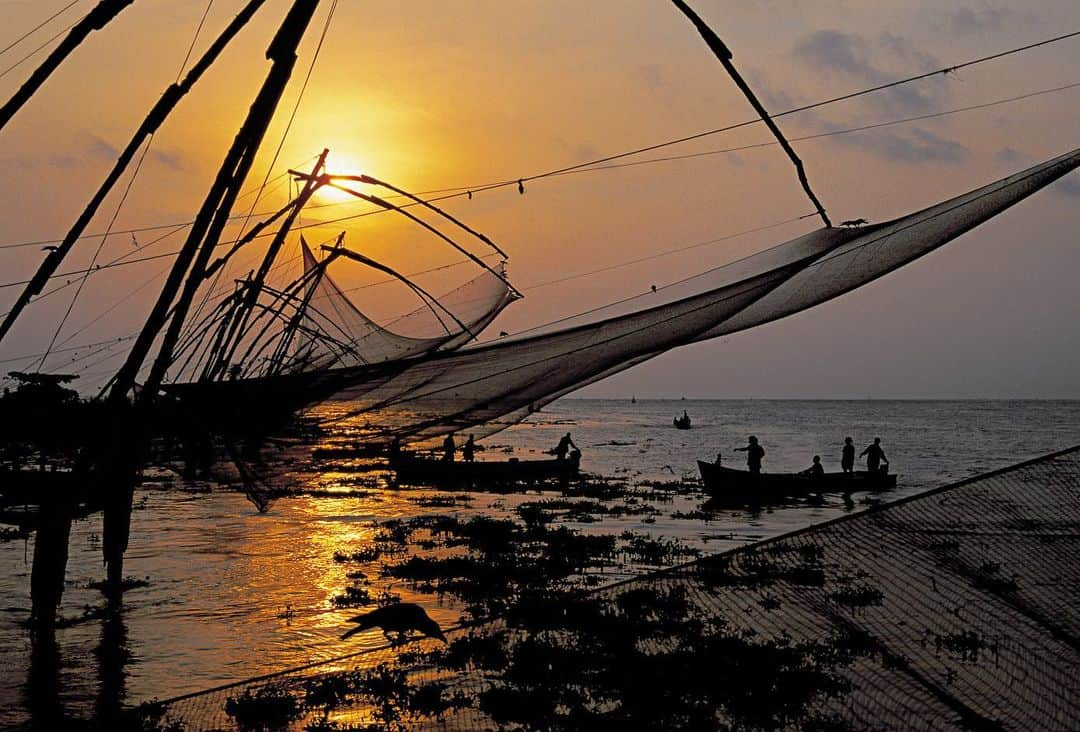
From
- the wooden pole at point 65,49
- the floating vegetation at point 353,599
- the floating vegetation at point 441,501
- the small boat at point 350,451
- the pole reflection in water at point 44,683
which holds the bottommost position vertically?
the pole reflection in water at point 44,683

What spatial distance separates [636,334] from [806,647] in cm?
245

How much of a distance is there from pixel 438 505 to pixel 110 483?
584 inches

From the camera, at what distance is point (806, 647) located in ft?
22.4

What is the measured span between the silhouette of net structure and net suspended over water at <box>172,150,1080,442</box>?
1677 millimetres

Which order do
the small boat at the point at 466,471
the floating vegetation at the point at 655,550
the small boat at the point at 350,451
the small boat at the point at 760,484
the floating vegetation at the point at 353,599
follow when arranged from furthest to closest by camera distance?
the small boat at the point at 466,471
the small boat at the point at 760,484
the floating vegetation at the point at 655,550
the floating vegetation at the point at 353,599
the small boat at the point at 350,451

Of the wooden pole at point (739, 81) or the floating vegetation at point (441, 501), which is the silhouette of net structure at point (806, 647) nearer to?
the wooden pole at point (739, 81)

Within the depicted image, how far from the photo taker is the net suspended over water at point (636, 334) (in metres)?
7.09

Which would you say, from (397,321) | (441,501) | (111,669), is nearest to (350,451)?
(111,669)

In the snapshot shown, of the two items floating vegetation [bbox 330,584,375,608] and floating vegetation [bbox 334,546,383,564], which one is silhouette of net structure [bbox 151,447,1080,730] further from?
floating vegetation [bbox 334,546,383,564]

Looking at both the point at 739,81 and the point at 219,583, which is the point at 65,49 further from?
the point at 219,583

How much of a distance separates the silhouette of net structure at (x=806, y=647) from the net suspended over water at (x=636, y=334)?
1.68 m

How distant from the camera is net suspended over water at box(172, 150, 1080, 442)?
7094 mm

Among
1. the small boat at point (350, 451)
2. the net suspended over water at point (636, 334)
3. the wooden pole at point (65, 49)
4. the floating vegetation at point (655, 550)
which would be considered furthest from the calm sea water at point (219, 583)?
the wooden pole at point (65, 49)

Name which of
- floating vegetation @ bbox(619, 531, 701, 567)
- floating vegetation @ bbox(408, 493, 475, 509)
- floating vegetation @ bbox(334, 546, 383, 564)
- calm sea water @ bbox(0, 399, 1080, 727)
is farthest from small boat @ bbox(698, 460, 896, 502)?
floating vegetation @ bbox(334, 546, 383, 564)
